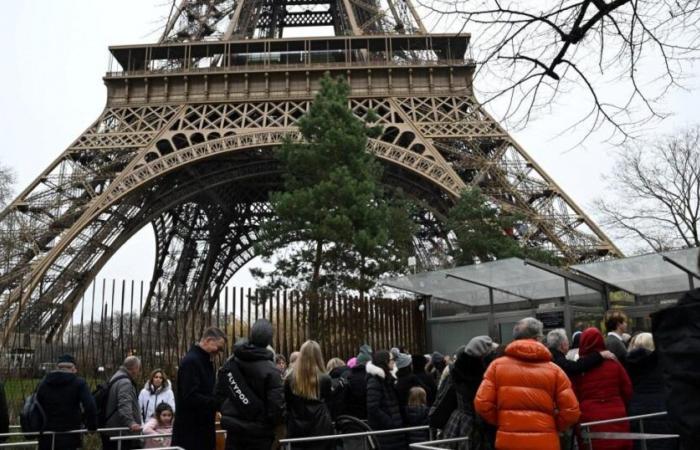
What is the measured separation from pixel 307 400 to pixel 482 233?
16.1 meters

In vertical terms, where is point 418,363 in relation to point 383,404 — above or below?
above

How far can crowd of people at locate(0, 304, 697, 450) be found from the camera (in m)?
4.15

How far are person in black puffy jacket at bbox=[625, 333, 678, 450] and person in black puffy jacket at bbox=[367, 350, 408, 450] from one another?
2.23m

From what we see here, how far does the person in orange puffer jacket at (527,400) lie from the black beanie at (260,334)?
1711 millimetres

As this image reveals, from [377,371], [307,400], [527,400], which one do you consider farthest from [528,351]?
[377,371]

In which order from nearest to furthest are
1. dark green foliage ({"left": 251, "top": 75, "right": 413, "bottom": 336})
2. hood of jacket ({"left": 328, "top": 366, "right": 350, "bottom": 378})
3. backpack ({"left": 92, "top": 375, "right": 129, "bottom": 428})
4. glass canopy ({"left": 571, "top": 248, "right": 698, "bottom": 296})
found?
backpack ({"left": 92, "top": 375, "right": 129, "bottom": 428}) < hood of jacket ({"left": 328, "top": 366, "right": 350, "bottom": 378}) < glass canopy ({"left": 571, "top": 248, "right": 698, "bottom": 296}) < dark green foliage ({"left": 251, "top": 75, "right": 413, "bottom": 336})

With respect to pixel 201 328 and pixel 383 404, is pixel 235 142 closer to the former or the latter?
pixel 201 328

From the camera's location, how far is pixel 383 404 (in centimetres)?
655

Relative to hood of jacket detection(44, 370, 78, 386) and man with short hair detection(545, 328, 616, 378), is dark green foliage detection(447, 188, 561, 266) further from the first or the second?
hood of jacket detection(44, 370, 78, 386)

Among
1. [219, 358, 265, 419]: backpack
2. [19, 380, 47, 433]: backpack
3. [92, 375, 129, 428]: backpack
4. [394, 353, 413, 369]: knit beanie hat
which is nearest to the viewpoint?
[219, 358, 265, 419]: backpack

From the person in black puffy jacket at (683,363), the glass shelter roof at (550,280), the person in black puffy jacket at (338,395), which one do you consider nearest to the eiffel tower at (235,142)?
the glass shelter roof at (550,280)

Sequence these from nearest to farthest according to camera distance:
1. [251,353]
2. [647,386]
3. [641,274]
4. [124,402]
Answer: [251,353] → [647,386] → [124,402] → [641,274]

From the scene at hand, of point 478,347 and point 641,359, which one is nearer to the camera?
point 478,347

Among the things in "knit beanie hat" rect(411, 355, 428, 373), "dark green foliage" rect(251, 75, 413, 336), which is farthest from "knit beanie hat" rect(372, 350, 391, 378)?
"dark green foliage" rect(251, 75, 413, 336)
